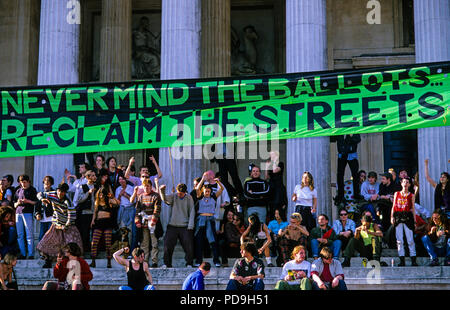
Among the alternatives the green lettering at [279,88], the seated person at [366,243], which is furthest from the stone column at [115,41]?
the seated person at [366,243]

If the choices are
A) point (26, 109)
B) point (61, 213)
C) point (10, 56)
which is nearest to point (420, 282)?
point (61, 213)

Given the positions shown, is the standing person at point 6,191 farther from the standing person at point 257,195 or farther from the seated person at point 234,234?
the standing person at point 257,195

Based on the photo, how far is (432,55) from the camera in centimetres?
2211

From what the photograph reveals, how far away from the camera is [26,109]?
20781mm

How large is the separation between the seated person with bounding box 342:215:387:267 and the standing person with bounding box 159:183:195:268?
3716 mm

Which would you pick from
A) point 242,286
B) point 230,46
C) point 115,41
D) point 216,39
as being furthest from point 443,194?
point 115,41

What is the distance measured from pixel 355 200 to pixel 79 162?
28.7 ft

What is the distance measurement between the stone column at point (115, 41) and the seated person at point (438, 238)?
13.4 meters

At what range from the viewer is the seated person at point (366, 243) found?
60.7 ft

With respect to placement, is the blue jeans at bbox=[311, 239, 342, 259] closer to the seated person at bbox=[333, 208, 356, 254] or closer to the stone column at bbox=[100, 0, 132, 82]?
the seated person at bbox=[333, 208, 356, 254]

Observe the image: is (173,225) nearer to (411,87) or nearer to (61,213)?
(61,213)

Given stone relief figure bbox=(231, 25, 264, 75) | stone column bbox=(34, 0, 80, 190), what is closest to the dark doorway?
stone relief figure bbox=(231, 25, 264, 75)

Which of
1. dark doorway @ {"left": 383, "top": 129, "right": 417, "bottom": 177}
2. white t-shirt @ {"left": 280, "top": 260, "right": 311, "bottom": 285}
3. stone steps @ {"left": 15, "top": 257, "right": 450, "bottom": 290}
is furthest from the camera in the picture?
dark doorway @ {"left": 383, "top": 129, "right": 417, "bottom": 177}

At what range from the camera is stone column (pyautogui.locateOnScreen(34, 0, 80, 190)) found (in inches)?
882
